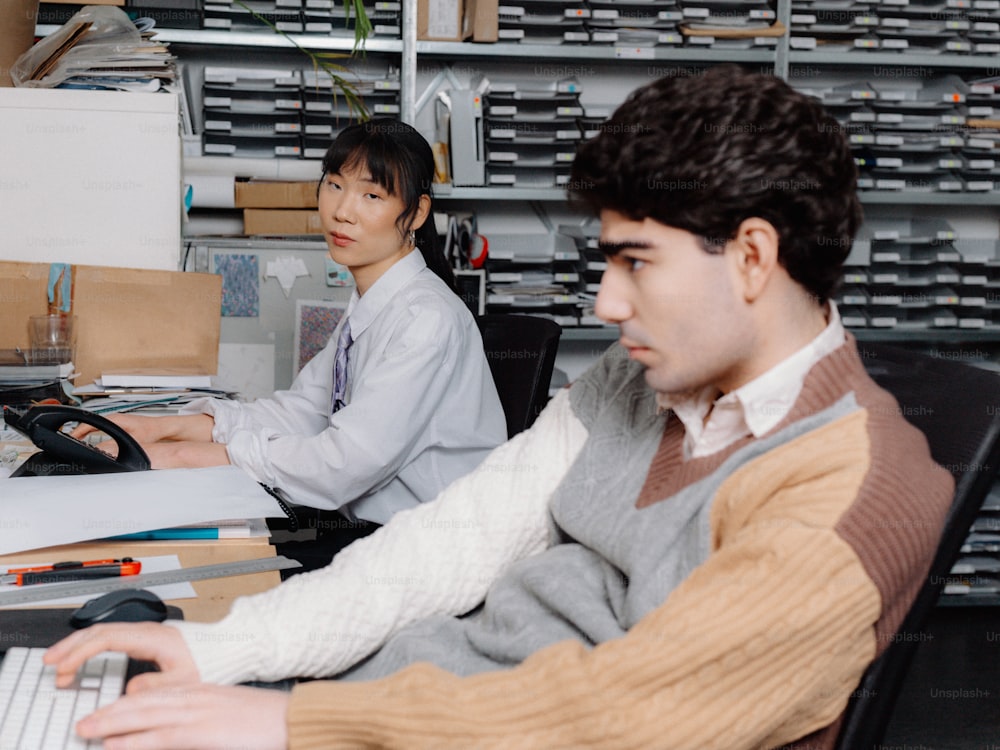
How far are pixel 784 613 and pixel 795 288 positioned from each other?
0.26 metres

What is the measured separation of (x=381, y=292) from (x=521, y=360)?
285 mm

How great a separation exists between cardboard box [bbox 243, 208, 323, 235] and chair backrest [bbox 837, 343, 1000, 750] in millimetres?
2075

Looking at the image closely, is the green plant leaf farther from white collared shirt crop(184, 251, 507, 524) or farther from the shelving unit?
white collared shirt crop(184, 251, 507, 524)

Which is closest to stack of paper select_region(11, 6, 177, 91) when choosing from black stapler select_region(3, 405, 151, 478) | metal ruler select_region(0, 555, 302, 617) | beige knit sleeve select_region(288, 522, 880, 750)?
black stapler select_region(3, 405, 151, 478)

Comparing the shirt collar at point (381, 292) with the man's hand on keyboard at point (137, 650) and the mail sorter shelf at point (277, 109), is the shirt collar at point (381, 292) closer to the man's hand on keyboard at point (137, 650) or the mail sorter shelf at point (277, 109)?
the man's hand on keyboard at point (137, 650)

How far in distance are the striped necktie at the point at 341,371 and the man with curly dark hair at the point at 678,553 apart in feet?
2.79

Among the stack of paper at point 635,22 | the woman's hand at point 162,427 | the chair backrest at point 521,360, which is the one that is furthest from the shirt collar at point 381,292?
the stack of paper at point 635,22

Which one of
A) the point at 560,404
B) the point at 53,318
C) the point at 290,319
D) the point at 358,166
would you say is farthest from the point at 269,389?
the point at 560,404

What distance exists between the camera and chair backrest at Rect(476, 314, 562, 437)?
1.61m

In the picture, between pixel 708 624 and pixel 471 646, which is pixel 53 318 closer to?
pixel 471 646

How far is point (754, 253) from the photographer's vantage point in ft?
2.44

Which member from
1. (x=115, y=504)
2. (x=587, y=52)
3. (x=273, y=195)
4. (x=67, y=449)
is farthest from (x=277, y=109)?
(x=115, y=504)

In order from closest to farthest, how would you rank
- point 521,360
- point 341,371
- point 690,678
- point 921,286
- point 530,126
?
point 690,678, point 521,360, point 341,371, point 530,126, point 921,286

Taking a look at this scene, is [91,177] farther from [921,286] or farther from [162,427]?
[921,286]
